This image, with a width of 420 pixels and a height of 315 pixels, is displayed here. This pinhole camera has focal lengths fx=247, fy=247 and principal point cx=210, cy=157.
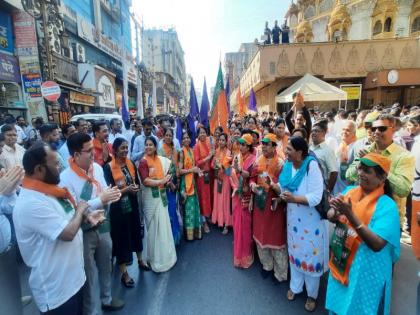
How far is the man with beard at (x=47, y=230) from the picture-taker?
160 cm

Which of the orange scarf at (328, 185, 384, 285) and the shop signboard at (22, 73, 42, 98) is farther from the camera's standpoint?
the shop signboard at (22, 73, 42, 98)

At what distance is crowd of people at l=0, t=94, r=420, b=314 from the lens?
5.52 feet

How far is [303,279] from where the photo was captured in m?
2.70

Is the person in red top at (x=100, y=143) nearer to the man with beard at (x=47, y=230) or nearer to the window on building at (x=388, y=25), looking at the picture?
the man with beard at (x=47, y=230)

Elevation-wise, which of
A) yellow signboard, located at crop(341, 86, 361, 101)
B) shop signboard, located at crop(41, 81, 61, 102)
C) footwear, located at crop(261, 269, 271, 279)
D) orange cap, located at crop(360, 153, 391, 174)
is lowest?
footwear, located at crop(261, 269, 271, 279)

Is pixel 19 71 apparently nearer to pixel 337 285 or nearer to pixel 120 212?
pixel 120 212

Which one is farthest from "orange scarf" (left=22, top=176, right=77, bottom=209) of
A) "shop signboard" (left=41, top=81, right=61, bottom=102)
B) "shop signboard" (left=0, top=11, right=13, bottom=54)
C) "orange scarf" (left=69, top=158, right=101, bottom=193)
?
"shop signboard" (left=0, top=11, right=13, bottom=54)

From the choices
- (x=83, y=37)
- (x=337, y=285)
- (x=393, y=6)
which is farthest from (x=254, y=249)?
(x=393, y=6)

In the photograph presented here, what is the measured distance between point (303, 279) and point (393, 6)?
30.3m

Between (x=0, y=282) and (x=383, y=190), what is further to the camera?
(x=0, y=282)

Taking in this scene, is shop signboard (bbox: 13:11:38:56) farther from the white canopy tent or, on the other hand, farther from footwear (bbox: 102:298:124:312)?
footwear (bbox: 102:298:124:312)

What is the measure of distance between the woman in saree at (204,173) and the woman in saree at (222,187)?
12 centimetres

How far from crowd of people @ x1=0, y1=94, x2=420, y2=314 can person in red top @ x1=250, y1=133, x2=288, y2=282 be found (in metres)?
0.01

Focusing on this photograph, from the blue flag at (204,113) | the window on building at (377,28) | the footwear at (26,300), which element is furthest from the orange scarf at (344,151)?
the window on building at (377,28)
